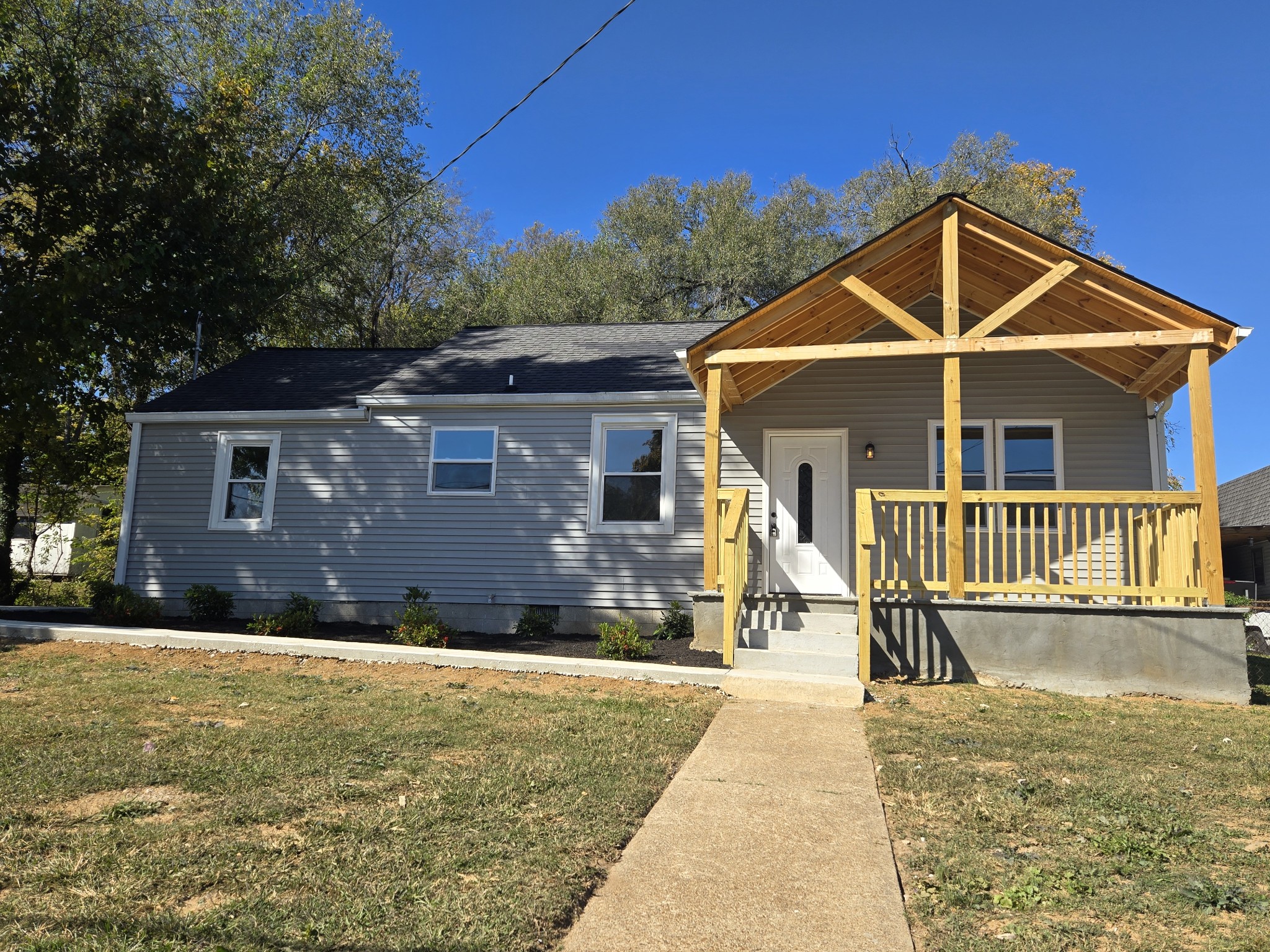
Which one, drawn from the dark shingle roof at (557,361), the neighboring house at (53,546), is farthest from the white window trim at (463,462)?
the neighboring house at (53,546)

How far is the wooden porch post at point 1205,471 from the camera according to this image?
7.42 metres

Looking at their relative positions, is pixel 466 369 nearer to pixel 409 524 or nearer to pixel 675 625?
pixel 409 524

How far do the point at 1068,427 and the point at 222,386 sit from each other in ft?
40.4

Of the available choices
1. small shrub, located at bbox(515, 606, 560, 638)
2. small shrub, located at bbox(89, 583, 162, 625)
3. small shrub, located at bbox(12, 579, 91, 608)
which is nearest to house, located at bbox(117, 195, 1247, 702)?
small shrub, located at bbox(515, 606, 560, 638)

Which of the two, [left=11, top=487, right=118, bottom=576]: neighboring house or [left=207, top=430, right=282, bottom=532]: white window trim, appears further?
[left=11, top=487, right=118, bottom=576]: neighboring house

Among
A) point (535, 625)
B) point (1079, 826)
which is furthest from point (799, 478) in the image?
point (1079, 826)

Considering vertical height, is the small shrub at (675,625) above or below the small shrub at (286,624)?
above

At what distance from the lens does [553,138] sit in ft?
51.5

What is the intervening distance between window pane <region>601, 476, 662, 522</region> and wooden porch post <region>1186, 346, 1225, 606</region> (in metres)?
5.90

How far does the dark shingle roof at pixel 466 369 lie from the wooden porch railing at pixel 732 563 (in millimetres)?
2662

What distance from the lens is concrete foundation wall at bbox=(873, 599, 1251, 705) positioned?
7398mm

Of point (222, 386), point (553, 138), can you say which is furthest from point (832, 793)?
point (553, 138)

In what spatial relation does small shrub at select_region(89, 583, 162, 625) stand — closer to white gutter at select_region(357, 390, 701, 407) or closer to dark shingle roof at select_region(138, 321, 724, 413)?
dark shingle roof at select_region(138, 321, 724, 413)

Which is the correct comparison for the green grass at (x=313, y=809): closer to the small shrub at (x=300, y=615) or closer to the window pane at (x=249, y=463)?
the small shrub at (x=300, y=615)
